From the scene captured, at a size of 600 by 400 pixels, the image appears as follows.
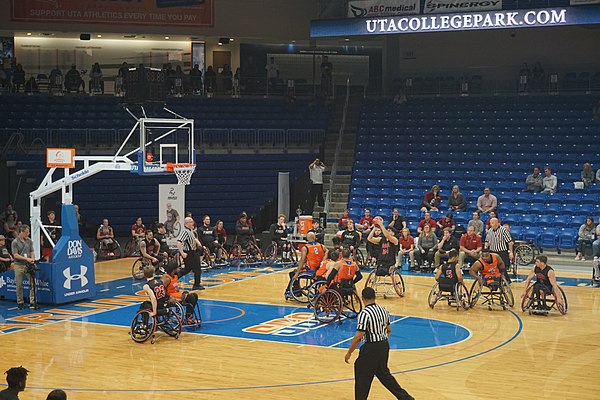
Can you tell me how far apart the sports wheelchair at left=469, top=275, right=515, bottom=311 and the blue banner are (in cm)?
1111

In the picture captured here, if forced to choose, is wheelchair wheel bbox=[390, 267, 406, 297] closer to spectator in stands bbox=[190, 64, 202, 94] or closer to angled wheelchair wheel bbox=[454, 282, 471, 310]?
angled wheelchair wheel bbox=[454, 282, 471, 310]

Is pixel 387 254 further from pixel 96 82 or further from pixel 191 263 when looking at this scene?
pixel 96 82

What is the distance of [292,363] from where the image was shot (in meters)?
12.6

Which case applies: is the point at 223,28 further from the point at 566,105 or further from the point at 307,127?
the point at 566,105

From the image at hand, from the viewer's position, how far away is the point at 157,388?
11.2 m

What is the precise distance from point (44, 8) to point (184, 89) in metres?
5.56

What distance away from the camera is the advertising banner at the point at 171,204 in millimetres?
24172

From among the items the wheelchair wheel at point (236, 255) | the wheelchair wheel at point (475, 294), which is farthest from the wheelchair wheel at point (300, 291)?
the wheelchair wheel at point (236, 255)

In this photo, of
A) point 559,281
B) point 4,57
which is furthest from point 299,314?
point 4,57

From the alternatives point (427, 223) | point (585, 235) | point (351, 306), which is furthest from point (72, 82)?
point (585, 235)

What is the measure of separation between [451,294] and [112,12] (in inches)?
740

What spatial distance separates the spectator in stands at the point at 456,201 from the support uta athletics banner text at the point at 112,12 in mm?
12078

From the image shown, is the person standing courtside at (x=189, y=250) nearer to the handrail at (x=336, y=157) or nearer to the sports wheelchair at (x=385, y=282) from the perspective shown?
the sports wheelchair at (x=385, y=282)

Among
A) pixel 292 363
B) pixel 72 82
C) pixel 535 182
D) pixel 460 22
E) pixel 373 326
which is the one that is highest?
pixel 460 22
